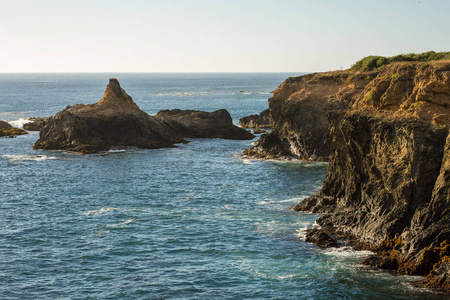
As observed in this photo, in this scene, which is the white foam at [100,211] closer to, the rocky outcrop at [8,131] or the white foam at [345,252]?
the white foam at [345,252]

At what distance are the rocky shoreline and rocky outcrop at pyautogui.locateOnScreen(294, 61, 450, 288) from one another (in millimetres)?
67

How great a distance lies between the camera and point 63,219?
171ft

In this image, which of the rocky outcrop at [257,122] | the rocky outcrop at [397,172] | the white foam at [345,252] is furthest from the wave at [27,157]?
the white foam at [345,252]

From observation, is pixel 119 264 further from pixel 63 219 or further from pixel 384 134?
pixel 384 134

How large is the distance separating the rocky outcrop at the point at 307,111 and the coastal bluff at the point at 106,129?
2123 centimetres

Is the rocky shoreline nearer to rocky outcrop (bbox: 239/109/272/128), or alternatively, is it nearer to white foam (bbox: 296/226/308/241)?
white foam (bbox: 296/226/308/241)

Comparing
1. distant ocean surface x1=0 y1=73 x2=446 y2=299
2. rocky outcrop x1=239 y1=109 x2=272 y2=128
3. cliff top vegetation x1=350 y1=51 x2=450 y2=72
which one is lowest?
distant ocean surface x1=0 y1=73 x2=446 y2=299

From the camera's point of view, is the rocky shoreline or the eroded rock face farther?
the eroded rock face

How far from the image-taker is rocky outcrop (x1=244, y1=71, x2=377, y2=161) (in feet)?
273

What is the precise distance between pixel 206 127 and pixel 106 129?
2496 centimetres

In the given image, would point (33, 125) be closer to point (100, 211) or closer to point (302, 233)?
point (100, 211)

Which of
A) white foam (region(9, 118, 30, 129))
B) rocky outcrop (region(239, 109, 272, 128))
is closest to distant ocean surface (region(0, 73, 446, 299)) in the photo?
rocky outcrop (region(239, 109, 272, 128))

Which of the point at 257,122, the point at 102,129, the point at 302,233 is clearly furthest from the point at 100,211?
the point at 257,122

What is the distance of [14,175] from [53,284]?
42565 mm
